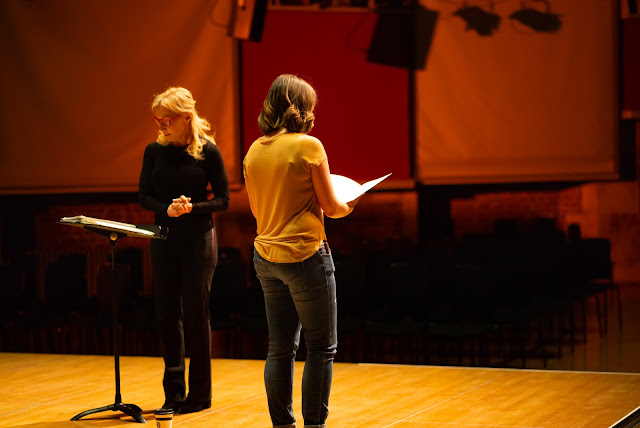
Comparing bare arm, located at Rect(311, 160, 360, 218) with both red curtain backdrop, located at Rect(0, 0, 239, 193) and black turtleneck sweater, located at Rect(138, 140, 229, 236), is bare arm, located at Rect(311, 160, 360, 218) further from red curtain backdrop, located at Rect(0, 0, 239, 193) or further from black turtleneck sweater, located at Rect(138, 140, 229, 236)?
red curtain backdrop, located at Rect(0, 0, 239, 193)

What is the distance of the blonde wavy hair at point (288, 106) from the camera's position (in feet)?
10.2

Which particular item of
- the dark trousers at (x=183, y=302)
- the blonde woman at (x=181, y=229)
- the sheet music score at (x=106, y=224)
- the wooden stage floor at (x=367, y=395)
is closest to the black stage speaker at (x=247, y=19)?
the wooden stage floor at (x=367, y=395)

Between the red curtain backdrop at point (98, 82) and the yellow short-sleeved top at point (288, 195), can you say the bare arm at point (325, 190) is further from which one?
the red curtain backdrop at point (98, 82)

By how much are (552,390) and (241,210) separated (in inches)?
115

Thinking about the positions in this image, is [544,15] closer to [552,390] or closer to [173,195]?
[552,390]

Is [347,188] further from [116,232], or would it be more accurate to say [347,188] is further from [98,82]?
[98,82]

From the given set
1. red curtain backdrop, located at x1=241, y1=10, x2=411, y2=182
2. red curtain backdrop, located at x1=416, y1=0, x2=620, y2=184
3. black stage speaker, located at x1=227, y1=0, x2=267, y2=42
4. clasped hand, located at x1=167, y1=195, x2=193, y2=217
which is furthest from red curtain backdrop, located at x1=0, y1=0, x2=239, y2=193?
clasped hand, located at x1=167, y1=195, x2=193, y2=217

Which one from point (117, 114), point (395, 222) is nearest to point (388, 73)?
point (395, 222)

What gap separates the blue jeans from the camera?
10.1 feet

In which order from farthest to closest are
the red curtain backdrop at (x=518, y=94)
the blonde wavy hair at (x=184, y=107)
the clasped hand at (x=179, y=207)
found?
the red curtain backdrop at (x=518, y=94), the blonde wavy hair at (x=184, y=107), the clasped hand at (x=179, y=207)

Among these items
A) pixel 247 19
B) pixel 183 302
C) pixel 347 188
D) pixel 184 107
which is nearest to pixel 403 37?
pixel 247 19

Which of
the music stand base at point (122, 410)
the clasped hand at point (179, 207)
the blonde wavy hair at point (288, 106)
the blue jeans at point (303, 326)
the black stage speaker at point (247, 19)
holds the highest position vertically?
the black stage speaker at point (247, 19)

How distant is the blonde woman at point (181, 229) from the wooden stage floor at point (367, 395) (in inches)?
11.4

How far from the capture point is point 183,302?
416cm
